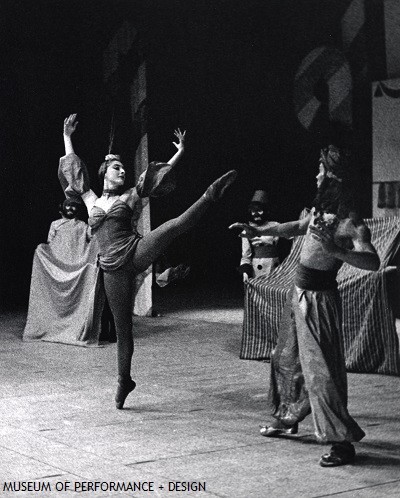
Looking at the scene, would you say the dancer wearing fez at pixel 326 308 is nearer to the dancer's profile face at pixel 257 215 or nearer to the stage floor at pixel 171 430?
the stage floor at pixel 171 430

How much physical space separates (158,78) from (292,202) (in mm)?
3455

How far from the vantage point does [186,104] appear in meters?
15.9

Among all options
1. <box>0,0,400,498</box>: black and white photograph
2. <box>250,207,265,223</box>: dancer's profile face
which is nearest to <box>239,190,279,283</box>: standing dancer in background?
<box>0,0,400,498</box>: black and white photograph

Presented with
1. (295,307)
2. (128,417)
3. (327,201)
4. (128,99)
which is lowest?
(128,417)

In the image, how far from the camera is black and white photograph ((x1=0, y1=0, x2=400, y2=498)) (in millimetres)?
4922

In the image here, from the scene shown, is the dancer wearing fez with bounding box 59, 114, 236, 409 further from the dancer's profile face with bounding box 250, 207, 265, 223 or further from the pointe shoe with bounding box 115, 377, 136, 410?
the dancer's profile face with bounding box 250, 207, 265, 223

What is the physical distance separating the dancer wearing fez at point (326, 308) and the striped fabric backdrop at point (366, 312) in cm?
226

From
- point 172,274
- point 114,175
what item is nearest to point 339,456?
point 172,274

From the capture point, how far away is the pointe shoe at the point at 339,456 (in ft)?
15.7

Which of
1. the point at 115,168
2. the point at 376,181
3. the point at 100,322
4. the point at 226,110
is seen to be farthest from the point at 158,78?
the point at 115,168

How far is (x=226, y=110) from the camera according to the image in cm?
1619

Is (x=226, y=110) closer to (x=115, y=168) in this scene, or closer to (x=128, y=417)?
(x=115, y=168)

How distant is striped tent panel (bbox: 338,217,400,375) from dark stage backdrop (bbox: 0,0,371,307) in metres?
3.73

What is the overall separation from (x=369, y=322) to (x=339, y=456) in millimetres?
3104
